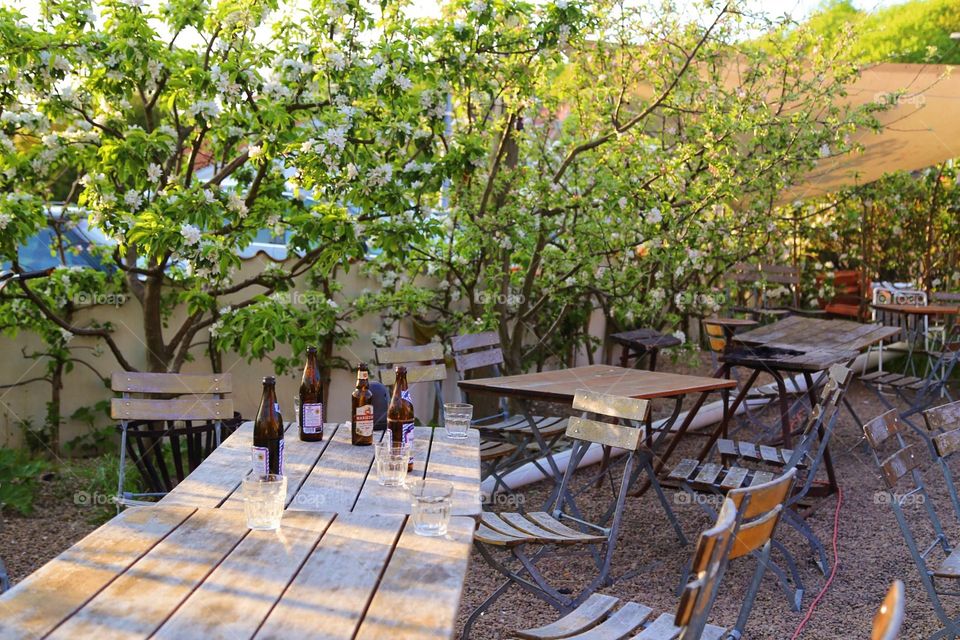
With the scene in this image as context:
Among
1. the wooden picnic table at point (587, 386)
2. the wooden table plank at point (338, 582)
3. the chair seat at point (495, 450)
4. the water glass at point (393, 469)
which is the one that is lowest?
the chair seat at point (495, 450)

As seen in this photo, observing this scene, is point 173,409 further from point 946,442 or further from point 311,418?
point 946,442

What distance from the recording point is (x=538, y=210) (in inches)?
290

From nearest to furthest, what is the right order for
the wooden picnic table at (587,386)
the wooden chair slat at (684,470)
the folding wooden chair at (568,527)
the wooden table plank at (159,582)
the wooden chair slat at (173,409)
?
the wooden table plank at (159,582)
the folding wooden chair at (568,527)
the wooden chair slat at (173,409)
the wooden chair slat at (684,470)
the wooden picnic table at (587,386)

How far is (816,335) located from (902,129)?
2.94 m

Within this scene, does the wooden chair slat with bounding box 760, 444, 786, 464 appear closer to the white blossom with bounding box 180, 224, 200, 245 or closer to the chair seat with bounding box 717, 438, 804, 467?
the chair seat with bounding box 717, 438, 804, 467

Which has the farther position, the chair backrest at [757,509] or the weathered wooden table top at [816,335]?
the weathered wooden table top at [816,335]

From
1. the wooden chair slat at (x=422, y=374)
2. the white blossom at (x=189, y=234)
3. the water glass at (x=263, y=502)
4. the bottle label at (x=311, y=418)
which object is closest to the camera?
the water glass at (x=263, y=502)

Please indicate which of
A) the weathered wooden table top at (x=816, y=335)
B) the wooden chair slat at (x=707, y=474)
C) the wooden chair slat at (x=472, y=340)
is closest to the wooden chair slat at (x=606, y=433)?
the wooden chair slat at (x=707, y=474)

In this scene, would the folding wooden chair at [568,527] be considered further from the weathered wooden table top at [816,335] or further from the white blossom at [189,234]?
the weathered wooden table top at [816,335]

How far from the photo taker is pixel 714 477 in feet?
15.9

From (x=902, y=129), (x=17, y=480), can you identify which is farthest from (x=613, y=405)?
(x=902, y=129)

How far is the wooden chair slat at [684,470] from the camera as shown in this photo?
16.0ft

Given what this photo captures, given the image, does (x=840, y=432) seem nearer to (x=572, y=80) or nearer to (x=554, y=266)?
(x=554, y=266)

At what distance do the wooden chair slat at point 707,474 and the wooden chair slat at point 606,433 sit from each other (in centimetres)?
86
